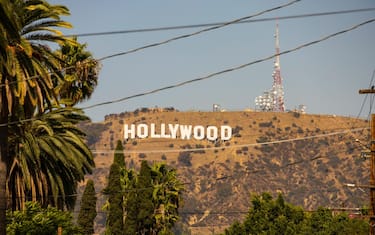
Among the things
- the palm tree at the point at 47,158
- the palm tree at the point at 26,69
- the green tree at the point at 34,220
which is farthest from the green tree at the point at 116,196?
the palm tree at the point at 26,69

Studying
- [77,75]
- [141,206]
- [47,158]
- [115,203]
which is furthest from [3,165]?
[115,203]

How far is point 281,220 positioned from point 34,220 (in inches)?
2568

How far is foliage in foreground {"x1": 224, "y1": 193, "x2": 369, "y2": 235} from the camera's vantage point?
113 meters

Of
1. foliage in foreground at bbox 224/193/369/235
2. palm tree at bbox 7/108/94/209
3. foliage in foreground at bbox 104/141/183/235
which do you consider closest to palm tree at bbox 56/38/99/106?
palm tree at bbox 7/108/94/209

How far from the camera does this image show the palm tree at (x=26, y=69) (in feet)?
140

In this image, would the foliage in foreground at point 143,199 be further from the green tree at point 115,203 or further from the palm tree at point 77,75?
the palm tree at point 77,75

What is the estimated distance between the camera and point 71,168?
5906 centimetres

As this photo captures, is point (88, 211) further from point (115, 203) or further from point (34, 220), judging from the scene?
point (34, 220)

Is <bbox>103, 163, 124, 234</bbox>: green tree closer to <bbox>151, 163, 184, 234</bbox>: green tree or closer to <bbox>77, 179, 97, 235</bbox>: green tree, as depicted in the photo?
<bbox>77, 179, 97, 235</bbox>: green tree

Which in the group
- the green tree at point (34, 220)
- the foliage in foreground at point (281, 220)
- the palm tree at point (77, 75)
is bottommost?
the foliage in foreground at point (281, 220)

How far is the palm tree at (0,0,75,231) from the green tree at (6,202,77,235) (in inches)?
363

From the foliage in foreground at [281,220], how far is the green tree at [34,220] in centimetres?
5771

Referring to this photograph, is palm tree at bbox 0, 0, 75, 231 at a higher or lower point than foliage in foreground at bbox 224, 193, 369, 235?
higher

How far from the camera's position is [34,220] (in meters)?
55.1
